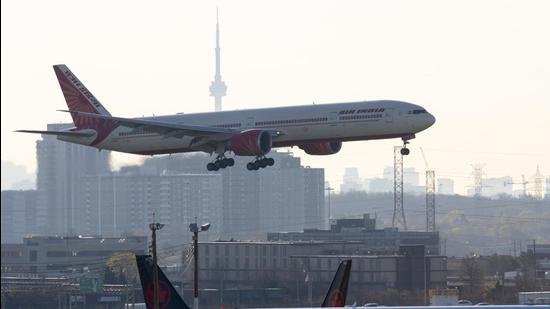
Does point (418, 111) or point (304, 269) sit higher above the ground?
point (418, 111)

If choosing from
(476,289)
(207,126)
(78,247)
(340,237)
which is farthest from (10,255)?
(207,126)

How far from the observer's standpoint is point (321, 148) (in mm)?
90250

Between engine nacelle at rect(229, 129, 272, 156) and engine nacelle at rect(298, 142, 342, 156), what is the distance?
270 centimetres

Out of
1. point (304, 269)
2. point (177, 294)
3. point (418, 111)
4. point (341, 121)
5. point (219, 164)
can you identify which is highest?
point (418, 111)

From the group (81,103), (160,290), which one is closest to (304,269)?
(81,103)

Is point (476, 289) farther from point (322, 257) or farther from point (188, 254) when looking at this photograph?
point (188, 254)

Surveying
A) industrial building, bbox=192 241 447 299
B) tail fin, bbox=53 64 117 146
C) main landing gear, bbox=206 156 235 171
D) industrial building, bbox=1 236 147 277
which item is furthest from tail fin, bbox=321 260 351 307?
industrial building, bbox=1 236 147 277

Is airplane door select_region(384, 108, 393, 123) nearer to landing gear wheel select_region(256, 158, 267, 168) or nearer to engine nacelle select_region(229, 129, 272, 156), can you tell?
engine nacelle select_region(229, 129, 272, 156)

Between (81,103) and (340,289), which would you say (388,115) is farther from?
(340,289)

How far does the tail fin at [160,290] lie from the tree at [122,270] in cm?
6573

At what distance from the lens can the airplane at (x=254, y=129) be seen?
Answer: 84.8 metres

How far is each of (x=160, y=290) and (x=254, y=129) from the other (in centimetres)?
Answer: 3411

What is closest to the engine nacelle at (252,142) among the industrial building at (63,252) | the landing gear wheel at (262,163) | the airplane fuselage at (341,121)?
the landing gear wheel at (262,163)

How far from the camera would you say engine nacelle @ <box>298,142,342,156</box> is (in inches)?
3533
